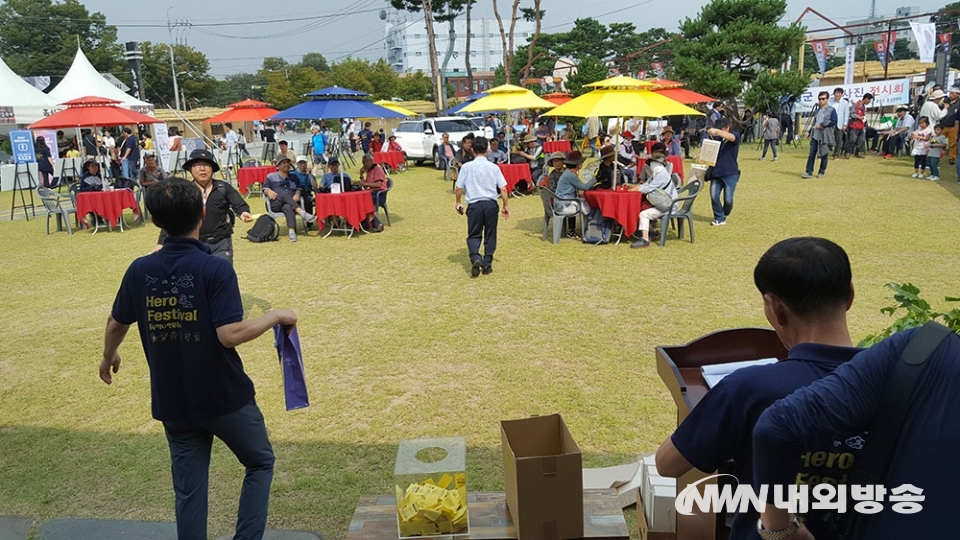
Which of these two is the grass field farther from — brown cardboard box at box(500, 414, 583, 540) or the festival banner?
the festival banner

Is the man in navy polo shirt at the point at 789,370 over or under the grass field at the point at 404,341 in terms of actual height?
over

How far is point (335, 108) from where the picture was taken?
10.9m

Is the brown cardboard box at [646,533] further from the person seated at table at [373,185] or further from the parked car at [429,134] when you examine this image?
the parked car at [429,134]

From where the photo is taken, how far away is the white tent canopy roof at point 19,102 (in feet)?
63.5

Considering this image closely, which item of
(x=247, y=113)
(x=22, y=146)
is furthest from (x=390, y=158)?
(x=22, y=146)

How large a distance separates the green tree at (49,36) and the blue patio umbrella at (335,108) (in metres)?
53.1

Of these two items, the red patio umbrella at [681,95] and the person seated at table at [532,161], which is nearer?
the person seated at table at [532,161]

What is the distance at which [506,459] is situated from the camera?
121 inches

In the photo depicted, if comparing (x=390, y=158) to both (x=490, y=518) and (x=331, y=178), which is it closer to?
(x=331, y=178)

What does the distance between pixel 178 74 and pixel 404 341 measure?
198 ft

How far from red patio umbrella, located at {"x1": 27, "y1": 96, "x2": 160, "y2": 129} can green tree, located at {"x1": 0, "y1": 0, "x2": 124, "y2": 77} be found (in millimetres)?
49829

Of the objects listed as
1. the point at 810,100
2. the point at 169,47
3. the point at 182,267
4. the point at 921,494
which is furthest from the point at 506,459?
the point at 169,47

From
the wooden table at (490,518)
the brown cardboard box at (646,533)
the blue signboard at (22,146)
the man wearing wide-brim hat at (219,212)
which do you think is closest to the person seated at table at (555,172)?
the man wearing wide-brim hat at (219,212)

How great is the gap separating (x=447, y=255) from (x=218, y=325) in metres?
6.85
